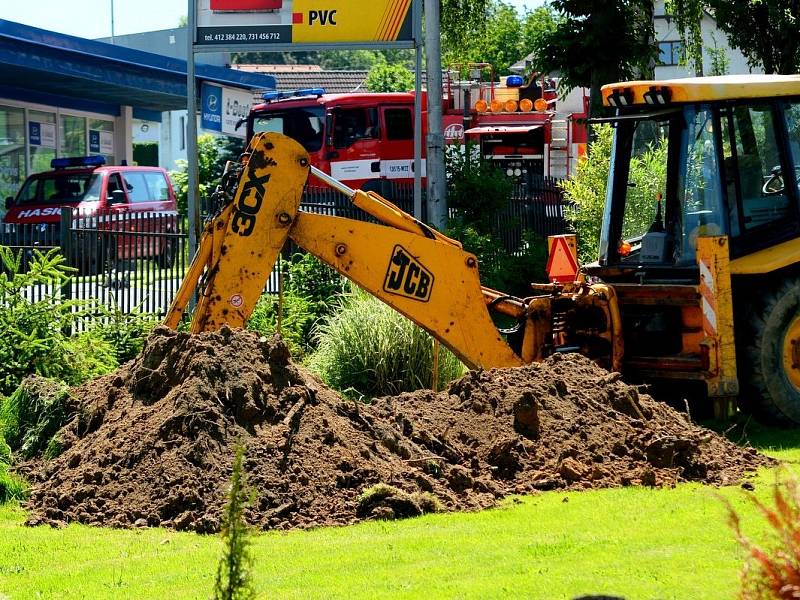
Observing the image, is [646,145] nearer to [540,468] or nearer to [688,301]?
[688,301]

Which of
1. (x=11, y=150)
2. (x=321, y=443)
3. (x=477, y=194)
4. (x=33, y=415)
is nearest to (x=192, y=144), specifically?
(x=477, y=194)

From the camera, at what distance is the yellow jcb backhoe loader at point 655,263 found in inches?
394

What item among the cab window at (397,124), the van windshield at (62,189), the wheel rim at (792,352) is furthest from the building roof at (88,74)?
the wheel rim at (792,352)

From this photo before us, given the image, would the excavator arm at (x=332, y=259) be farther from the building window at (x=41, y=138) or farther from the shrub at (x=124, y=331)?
the building window at (x=41, y=138)

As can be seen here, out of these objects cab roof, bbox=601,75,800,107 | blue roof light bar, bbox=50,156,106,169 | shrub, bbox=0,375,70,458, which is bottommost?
shrub, bbox=0,375,70,458

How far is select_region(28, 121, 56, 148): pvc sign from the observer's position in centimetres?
3169

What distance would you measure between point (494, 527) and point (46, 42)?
70.0ft

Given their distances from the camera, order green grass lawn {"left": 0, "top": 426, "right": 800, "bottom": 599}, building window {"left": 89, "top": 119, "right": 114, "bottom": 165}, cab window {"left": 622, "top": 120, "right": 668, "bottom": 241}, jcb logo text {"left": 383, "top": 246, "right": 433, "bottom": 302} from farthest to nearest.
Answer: building window {"left": 89, "top": 119, "right": 114, "bottom": 165} < cab window {"left": 622, "top": 120, "right": 668, "bottom": 241} < jcb logo text {"left": 383, "top": 246, "right": 433, "bottom": 302} < green grass lawn {"left": 0, "top": 426, "right": 800, "bottom": 599}

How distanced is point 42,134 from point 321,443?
25.7 metres

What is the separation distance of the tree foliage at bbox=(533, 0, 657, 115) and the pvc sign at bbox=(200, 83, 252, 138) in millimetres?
5016

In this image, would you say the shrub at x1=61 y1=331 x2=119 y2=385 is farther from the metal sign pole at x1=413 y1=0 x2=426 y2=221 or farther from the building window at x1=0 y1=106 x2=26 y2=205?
the building window at x1=0 y1=106 x2=26 y2=205

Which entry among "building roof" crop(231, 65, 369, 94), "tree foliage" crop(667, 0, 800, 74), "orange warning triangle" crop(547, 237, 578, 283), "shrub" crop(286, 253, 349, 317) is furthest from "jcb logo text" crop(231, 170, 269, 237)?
"building roof" crop(231, 65, 369, 94)

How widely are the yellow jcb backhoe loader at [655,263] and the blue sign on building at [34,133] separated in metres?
22.6

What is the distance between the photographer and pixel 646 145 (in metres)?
11.5
